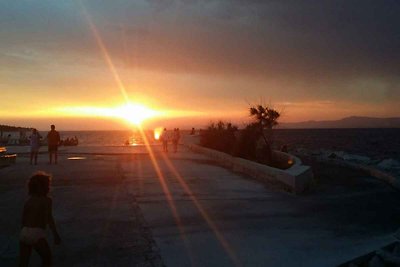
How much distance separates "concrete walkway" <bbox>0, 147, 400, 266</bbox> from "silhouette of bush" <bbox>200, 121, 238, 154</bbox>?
35.6 ft

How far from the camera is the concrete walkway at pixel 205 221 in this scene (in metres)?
6.62

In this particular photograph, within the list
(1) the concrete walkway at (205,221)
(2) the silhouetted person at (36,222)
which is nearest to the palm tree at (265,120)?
(1) the concrete walkway at (205,221)

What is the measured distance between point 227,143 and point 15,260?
20.3 m

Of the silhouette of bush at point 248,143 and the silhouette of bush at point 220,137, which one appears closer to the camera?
the silhouette of bush at point 248,143

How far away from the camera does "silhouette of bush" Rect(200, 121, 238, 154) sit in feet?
85.0

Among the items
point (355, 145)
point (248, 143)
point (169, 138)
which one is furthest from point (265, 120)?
point (355, 145)

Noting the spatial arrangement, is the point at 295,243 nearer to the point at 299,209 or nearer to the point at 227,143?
the point at 299,209

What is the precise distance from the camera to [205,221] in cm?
871

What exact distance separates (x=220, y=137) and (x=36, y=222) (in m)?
22.4

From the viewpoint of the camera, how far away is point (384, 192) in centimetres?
1329

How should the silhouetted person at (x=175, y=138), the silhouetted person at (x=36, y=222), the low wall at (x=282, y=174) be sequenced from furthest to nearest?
the silhouetted person at (x=175, y=138) < the low wall at (x=282, y=174) < the silhouetted person at (x=36, y=222)

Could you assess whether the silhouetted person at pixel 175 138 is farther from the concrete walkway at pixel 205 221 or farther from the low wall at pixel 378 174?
the concrete walkway at pixel 205 221

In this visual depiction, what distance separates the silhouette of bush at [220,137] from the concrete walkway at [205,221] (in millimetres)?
10862

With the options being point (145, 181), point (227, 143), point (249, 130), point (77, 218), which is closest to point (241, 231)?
point (77, 218)
